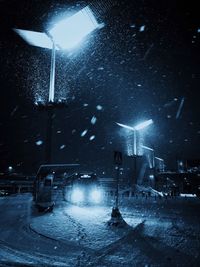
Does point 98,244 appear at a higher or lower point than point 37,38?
lower

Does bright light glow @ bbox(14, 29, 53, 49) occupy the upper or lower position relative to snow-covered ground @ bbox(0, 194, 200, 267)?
upper

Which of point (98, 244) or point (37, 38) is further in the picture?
point (37, 38)

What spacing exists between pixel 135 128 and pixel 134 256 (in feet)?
100

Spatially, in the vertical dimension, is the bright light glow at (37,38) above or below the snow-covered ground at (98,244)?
above

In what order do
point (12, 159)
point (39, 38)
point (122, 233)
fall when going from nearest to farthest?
point (122, 233), point (39, 38), point (12, 159)

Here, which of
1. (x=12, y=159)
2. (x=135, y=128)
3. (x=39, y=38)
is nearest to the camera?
(x=39, y=38)

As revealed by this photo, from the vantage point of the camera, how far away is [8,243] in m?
6.64

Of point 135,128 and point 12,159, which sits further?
point 12,159

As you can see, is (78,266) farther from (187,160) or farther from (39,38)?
(187,160)

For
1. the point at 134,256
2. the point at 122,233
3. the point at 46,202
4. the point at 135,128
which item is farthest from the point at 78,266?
the point at 135,128

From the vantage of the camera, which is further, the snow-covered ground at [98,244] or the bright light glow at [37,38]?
the bright light glow at [37,38]

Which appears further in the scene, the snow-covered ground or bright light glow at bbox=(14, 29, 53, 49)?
bright light glow at bbox=(14, 29, 53, 49)

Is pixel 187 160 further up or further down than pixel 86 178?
further up

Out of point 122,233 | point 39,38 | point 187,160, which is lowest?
point 122,233
